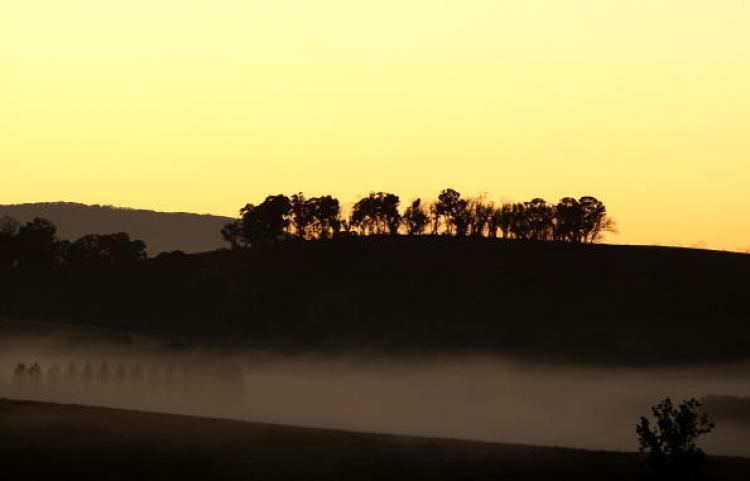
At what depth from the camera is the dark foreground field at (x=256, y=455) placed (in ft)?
244

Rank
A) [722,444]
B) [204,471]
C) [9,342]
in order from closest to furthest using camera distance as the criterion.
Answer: [204,471] < [722,444] < [9,342]

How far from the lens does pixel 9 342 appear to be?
7726 inches

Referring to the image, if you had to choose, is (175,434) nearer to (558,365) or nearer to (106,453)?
(106,453)

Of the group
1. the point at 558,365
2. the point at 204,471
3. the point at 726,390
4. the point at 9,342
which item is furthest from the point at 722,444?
the point at 9,342

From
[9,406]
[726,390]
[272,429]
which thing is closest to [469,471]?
[272,429]

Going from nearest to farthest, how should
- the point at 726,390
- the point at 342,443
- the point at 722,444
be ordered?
1. the point at 342,443
2. the point at 722,444
3. the point at 726,390

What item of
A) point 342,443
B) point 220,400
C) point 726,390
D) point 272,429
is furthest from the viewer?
point 726,390

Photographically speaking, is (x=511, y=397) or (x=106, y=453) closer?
(x=106, y=453)

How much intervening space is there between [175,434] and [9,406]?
49.7 ft

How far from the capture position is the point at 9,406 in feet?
315

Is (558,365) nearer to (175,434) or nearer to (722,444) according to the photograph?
(722,444)

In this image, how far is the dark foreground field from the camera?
244ft

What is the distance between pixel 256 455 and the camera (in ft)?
263

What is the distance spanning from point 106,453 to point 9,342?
400ft
